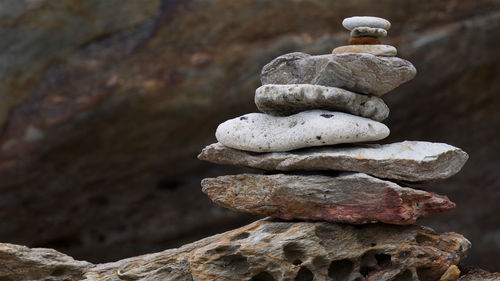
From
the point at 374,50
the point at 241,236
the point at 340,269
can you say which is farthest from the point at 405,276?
the point at 374,50

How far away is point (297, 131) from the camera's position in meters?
4.79

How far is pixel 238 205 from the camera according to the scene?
16.5 feet

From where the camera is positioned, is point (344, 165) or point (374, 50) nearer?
point (344, 165)

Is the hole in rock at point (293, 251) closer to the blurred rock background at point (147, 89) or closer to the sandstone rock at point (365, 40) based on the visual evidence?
the sandstone rock at point (365, 40)

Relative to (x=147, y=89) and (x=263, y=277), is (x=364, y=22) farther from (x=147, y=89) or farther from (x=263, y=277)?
(x=147, y=89)

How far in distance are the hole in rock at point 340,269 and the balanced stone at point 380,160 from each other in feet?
2.18

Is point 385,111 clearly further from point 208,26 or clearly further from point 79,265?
point 208,26

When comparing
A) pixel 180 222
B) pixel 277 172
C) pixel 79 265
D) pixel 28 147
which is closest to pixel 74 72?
pixel 28 147

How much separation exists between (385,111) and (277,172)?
942 mm

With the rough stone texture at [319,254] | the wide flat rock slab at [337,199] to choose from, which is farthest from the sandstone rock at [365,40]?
the rough stone texture at [319,254]

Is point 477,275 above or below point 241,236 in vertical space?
below

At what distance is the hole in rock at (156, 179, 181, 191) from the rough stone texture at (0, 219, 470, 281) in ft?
18.3

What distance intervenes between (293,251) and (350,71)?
1.34 metres

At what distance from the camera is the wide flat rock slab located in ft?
15.3
